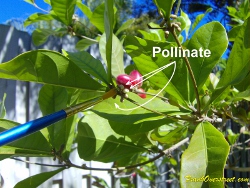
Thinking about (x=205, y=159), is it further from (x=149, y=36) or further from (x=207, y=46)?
(x=149, y=36)

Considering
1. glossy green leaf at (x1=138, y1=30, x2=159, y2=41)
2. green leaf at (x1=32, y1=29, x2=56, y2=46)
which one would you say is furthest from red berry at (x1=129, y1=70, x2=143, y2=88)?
green leaf at (x1=32, y1=29, x2=56, y2=46)

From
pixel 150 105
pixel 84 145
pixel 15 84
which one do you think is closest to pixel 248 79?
pixel 150 105

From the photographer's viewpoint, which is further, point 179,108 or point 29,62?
point 179,108

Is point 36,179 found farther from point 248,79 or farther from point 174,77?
point 248,79

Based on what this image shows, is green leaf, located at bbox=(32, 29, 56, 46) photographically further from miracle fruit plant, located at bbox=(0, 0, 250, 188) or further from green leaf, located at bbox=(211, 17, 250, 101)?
green leaf, located at bbox=(211, 17, 250, 101)

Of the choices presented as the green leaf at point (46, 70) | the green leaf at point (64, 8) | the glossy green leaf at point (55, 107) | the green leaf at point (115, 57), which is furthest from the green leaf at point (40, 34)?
the green leaf at point (46, 70)
